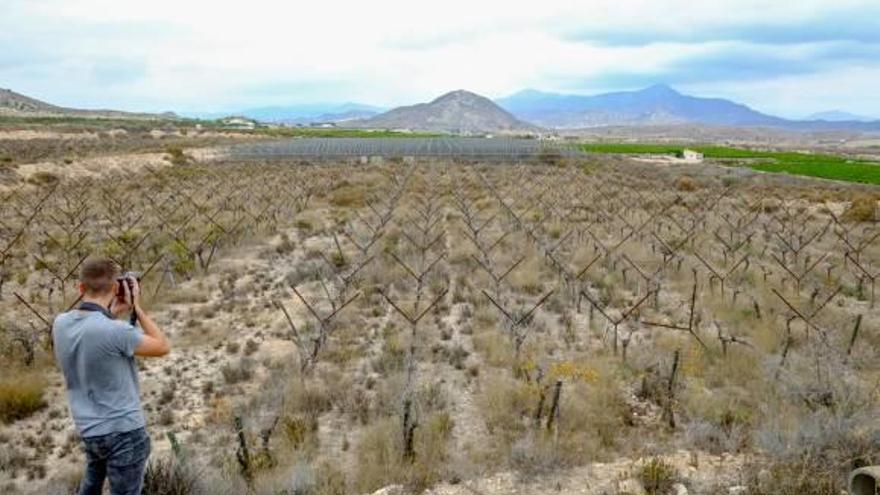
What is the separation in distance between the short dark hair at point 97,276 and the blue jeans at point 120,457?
0.97 meters

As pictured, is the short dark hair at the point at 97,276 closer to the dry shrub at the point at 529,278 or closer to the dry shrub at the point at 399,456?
the dry shrub at the point at 399,456

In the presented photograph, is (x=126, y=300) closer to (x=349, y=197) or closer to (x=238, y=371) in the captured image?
(x=238, y=371)

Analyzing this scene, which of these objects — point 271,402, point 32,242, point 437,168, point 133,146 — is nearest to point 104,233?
point 32,242

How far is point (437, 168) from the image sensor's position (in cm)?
4212

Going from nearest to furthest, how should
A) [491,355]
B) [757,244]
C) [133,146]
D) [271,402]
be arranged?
[271,402]
[491,355]
[757,244]
[133,146]

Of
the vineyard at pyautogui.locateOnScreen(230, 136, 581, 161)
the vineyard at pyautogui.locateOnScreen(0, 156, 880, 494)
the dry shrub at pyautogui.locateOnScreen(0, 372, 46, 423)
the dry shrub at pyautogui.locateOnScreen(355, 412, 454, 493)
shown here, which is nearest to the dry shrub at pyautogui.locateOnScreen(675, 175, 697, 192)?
the vineyard at pyautogui.locateOnScreen(0, 156, 880, 494)

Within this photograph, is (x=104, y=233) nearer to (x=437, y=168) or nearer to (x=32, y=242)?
(x=32, y=242)

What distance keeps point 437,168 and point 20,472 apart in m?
36.4

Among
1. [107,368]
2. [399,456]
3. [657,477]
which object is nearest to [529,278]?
[399,456]

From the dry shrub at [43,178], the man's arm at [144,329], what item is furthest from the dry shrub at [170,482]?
the dry shrub at [43,178]

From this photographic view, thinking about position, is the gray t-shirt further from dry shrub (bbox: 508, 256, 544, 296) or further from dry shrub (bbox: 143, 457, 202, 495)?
dry shrub (bbox: 508, 256, 544, 296)

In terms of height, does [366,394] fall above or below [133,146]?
below

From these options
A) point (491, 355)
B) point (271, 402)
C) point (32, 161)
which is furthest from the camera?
point (32, 161)

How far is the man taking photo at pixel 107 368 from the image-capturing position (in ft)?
13.8
